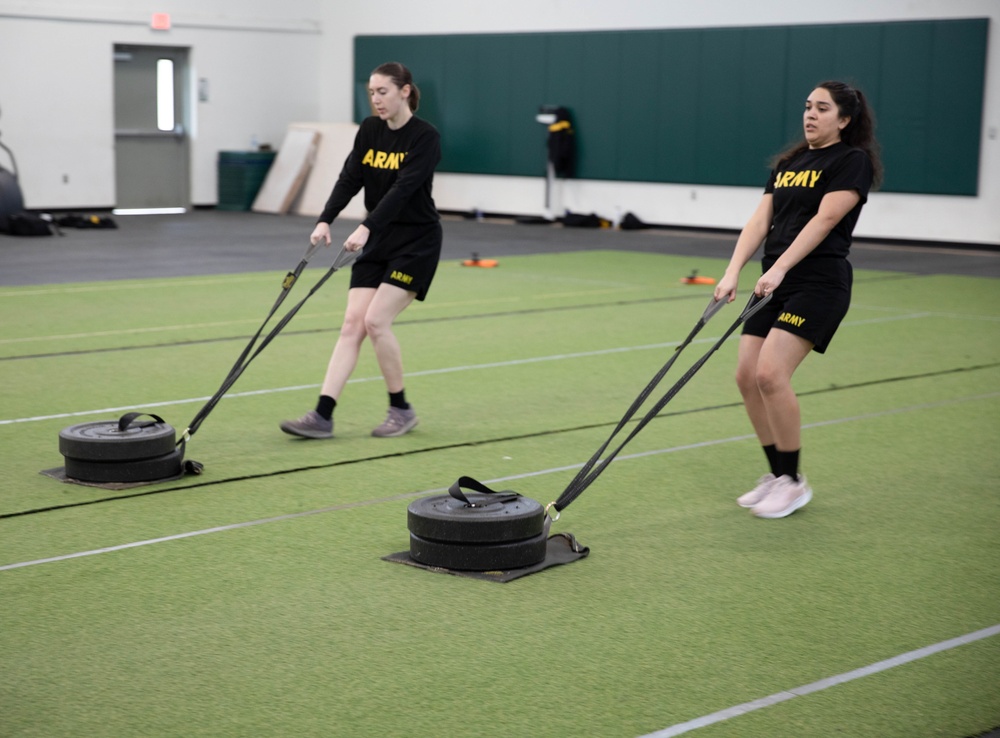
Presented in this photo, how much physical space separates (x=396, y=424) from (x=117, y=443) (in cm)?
149

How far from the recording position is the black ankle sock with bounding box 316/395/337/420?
237 inches

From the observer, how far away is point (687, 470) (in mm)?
5672

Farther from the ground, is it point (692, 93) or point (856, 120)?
point (692, 93)

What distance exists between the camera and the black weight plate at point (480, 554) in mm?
4199

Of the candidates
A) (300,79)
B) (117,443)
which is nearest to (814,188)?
(117,443)

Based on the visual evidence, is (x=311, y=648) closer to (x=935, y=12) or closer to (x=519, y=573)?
(x=519, y=573)

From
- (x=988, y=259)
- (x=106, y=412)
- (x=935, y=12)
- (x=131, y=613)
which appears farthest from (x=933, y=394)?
(x=935, y=12)

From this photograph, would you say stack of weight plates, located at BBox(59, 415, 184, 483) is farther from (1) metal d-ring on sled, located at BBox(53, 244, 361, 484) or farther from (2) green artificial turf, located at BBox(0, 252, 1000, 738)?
(2) green artificial turf, located at BBox(0, 252, 1000, 738)

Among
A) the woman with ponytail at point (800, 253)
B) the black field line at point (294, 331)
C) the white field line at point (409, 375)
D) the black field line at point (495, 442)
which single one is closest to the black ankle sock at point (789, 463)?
the woman with ponytail at point (800, 253)

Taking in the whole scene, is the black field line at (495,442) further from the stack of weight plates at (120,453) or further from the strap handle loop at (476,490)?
the strap handle loop at (476,490)

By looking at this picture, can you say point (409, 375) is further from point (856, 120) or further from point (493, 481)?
point (856, 120)

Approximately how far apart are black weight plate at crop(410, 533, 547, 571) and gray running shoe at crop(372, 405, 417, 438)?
1950 millimetres

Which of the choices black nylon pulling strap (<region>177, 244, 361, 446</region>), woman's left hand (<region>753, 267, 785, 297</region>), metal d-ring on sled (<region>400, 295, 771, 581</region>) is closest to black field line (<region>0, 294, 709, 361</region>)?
black nylon pulling strap (<region>177, 244, 361, 446</region>)

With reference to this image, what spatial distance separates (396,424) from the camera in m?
6.22
